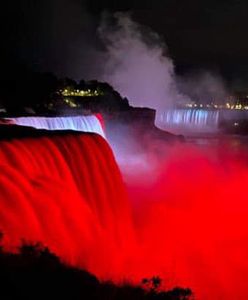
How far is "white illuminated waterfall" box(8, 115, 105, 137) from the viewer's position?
13.8 meters

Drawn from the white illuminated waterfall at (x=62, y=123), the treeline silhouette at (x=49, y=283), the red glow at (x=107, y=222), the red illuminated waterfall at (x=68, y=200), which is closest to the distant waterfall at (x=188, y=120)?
the white illuminated waterfall at (x=62, y=123)

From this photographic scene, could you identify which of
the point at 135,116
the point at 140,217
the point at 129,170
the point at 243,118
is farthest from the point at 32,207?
the point at 243,118

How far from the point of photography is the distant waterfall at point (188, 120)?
43.6m

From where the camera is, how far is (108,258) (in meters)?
8.83

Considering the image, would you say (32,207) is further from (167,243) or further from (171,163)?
(171,163)

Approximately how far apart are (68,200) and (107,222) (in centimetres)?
152

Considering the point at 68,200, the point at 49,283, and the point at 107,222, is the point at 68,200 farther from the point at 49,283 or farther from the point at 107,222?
the point at 49,283

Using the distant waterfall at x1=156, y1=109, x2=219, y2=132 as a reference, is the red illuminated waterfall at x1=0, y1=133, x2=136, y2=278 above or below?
below

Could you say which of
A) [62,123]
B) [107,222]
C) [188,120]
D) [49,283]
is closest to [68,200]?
[107,222]

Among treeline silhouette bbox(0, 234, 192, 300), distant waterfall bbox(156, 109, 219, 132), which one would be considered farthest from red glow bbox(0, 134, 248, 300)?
distant waterfall bbox(156, 109, 219, 132)

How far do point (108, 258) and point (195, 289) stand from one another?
2146 millimetres

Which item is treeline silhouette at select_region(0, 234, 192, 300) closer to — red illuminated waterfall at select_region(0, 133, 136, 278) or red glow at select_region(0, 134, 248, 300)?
red glow at select_region(0, 134, 248, 300)

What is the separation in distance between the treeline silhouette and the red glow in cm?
156

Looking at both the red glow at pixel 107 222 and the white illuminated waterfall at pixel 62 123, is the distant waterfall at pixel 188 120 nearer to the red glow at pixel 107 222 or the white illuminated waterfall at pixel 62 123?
the white illuminated waterfall at pixel 62 123
